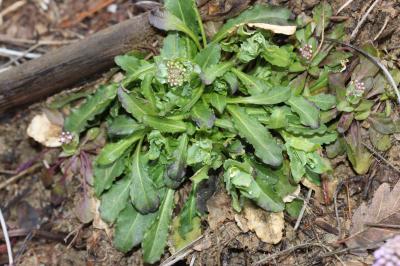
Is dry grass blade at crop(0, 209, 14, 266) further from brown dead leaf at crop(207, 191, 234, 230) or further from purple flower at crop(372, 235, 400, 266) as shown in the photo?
purple flower at crop(372, 235, 400, 266)

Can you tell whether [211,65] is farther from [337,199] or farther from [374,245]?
[374,245]

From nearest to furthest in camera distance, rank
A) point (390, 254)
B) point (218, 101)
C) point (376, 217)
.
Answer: point (390, 254) → point (376, 217) → point (218, 101)

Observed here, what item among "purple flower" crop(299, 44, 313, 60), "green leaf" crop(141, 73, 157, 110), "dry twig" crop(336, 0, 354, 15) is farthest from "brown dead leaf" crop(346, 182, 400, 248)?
"green leaf" crop(141, 73, 157, 110)

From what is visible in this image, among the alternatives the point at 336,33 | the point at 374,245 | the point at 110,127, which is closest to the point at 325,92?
the point at 336,33

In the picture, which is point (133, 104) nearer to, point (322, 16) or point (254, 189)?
point (254, 189)

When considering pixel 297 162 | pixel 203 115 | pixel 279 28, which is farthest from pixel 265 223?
pixel 279 28

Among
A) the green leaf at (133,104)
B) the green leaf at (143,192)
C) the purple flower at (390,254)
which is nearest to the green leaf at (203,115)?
the green leaf at (133,104)

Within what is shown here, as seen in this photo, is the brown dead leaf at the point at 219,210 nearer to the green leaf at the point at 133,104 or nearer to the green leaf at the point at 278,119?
the green leaf at the point at 278,119
